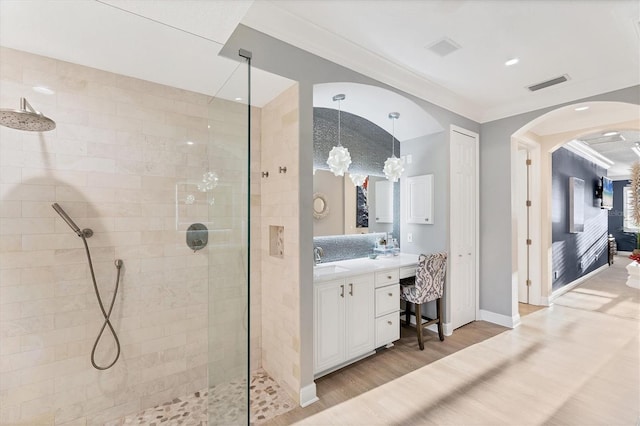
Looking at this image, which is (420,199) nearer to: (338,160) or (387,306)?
(338,160)

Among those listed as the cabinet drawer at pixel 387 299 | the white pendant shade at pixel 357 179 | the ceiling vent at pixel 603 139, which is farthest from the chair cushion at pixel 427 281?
the ceiling vent at pixel 603 139

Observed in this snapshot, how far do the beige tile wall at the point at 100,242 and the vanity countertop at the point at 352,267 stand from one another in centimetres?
88

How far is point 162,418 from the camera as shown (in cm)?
188

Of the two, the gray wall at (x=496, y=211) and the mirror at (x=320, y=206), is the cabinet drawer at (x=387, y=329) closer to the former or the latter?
A: the mirror at (x=320, y=206)

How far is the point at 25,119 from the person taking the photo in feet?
5.25

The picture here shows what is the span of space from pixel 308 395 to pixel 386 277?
4.03ft

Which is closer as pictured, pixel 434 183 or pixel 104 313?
pixel 104 313

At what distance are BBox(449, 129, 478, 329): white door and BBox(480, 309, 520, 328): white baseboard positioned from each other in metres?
0.14

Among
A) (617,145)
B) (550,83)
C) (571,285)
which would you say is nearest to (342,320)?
(550,83)

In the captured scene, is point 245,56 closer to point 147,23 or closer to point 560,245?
point 147,23

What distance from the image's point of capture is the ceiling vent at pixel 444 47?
2.17 metres

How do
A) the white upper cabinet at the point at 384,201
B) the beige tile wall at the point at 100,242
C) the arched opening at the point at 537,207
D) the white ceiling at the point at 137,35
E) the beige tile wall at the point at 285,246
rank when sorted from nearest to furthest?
the white ceiling at the point at 137,35 → the beige tile wall at the point at 100,242 → the beige tile wall at the point at 285,246 → the white upper cabinet at the point at 384,201 → the arched opening at the point at 537,207

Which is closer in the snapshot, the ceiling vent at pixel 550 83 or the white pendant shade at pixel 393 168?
the ceiling vent at pixel 550 83

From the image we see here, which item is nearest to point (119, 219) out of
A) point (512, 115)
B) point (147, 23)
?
point (147, 23)
